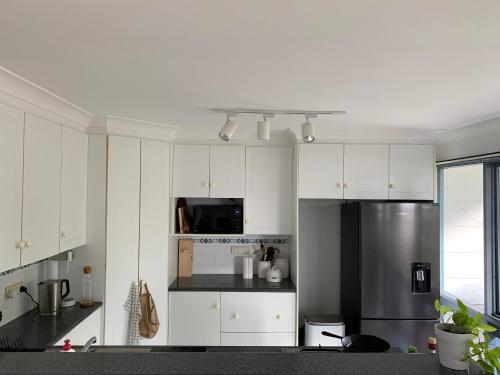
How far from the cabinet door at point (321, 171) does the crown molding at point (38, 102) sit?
70.9 inches

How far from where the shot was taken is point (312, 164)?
3.21 meters

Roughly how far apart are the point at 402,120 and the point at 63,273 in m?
2.85

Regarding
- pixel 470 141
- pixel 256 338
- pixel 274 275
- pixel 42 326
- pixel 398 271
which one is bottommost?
pixel 256 338

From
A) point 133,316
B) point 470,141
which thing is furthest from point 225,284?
point 470,141

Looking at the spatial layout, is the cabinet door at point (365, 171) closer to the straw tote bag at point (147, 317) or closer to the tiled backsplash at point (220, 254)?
the tiled backsplash at point (220, 254)

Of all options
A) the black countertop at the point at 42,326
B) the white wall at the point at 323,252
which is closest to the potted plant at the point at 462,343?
the black countertop at the point at 42,326

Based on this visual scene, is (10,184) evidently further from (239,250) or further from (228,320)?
(239,250)

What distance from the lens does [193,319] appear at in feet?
10.2

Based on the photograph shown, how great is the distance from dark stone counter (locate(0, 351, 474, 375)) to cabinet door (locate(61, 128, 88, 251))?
1.56m

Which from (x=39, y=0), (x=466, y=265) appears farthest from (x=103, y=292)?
(x=466, y=265)

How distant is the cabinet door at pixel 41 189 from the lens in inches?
81.3

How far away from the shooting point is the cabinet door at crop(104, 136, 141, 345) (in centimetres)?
273

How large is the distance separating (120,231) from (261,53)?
6.35 ft

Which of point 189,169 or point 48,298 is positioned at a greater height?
point 189,169
